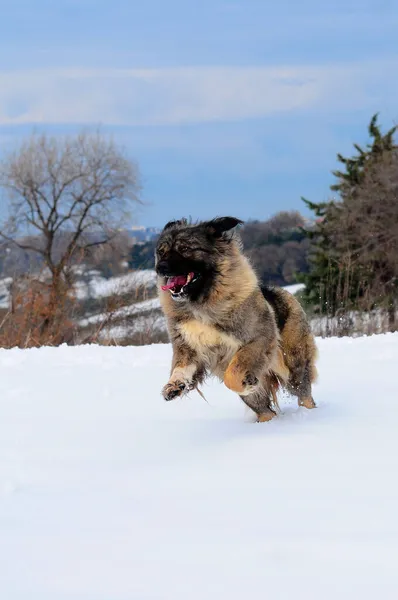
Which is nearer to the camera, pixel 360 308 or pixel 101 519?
pixel 101 519

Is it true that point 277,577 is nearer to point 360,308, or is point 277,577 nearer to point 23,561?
point 23,561

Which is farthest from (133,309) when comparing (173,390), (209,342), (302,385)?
(173,390)

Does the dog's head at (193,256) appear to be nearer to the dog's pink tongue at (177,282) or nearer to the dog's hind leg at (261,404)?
the dog's pink tongue at (177,282)

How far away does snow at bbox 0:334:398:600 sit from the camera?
303cm

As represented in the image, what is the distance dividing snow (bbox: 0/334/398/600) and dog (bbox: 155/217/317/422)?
0.45 m

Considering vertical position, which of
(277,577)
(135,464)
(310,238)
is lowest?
(310,238)

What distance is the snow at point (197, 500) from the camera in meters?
3.03

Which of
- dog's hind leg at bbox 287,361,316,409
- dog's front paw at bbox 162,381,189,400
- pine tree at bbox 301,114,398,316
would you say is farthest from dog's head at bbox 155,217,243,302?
pine tree at bbox 301,114,398,316

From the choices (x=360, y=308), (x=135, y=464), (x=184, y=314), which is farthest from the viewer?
(x=360, y=308)

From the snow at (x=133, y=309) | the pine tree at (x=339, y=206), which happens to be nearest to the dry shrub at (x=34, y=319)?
the snow at (x=133, y=309)

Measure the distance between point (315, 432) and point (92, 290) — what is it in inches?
870

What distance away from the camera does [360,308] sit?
17.6 meters

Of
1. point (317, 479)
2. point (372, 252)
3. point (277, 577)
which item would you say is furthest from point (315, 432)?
point (372, 252)

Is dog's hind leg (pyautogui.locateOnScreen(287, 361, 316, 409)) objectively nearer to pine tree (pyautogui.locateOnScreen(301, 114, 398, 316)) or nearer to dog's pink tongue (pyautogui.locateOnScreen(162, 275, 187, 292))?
dog's pink tongue (pyautogui.locateOnScreen(162, 275, 187, 292))
